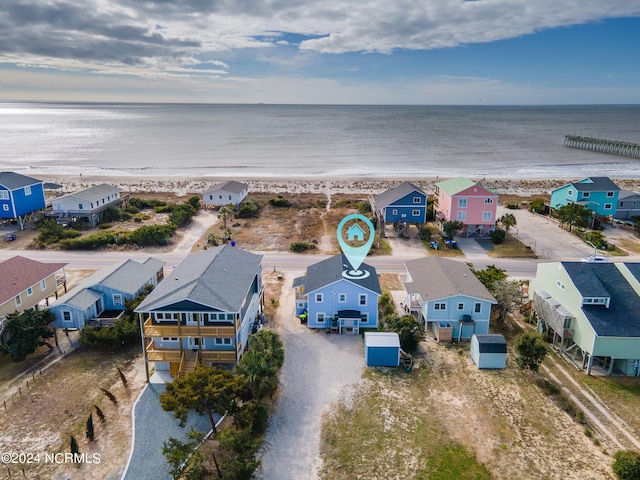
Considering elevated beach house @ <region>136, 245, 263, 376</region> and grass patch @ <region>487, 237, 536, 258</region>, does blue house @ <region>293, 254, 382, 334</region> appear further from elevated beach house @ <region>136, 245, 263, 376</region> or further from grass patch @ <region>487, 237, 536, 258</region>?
grass patch @ <region>487, 237, 536, 258</region>

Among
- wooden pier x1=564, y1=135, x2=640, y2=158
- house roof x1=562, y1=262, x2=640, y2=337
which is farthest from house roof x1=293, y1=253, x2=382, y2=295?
wooden pier x1=564, y1=135, x2=640, y2=158

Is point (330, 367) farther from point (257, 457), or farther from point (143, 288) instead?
point (143, 288)

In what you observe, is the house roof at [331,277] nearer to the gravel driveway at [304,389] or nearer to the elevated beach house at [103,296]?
the gravel driveway at [304,389]

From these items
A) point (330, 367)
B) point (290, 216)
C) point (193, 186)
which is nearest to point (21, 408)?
point (330, 367)

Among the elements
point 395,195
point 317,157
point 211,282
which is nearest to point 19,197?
point 211,282

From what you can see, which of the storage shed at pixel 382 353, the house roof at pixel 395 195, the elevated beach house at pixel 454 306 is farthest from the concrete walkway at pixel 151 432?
the house roof at pixel 395 195
